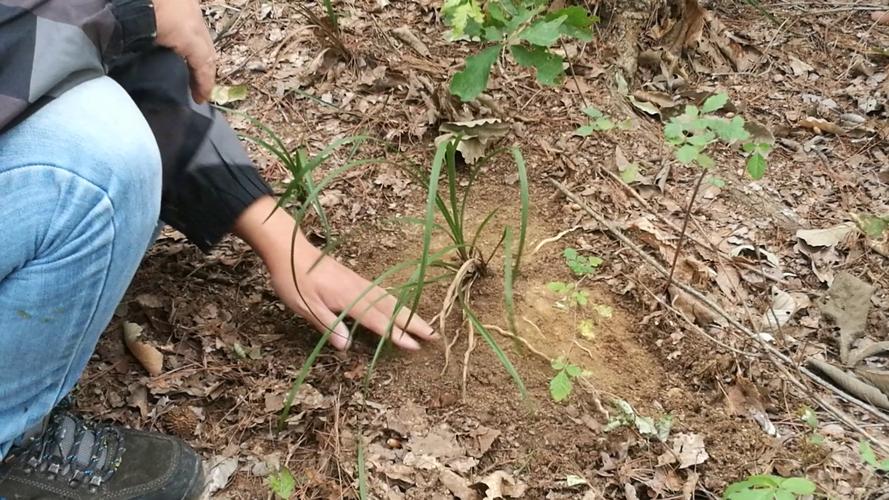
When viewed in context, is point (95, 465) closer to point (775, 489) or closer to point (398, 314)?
point (398, 314)

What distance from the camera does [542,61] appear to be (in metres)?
1.77

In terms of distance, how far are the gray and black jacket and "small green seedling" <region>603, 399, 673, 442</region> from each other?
912 mm

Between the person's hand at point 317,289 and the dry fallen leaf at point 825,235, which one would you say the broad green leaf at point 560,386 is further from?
the dry fallen leaf at point 825,235

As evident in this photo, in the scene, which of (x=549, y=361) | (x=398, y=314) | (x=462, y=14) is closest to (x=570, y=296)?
(x=549, y=361)

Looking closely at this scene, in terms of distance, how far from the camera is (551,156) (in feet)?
7.39

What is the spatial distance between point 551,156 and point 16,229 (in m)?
1.52

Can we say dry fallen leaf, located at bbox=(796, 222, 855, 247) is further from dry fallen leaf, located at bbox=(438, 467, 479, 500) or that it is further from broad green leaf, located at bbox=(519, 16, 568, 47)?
dry fallen leaf, located at bbox=(438, 467, 479, 500)

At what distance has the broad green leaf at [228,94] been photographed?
2.38 m

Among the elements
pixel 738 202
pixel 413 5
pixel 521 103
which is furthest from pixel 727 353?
pixel 413 5

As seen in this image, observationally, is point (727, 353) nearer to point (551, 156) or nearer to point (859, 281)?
point (859, 281)

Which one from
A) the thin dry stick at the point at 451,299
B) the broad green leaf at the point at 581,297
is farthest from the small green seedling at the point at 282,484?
the broad green leaf at the point at 581,297

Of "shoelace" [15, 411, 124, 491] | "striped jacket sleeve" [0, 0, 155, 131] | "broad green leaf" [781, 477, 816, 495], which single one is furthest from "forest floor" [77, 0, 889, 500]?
"striped jacket sleeve" [0, 0, 155, 131]

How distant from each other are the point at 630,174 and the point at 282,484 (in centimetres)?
129

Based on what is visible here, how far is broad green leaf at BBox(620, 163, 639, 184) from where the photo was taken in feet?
7.13
